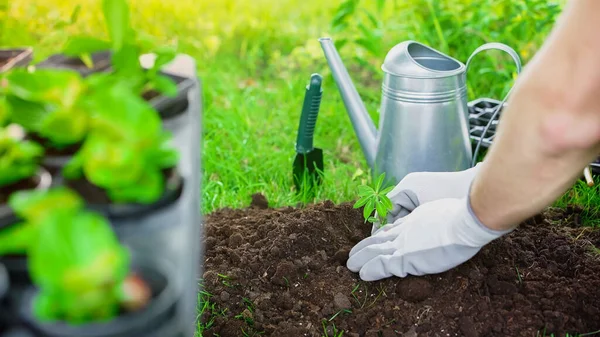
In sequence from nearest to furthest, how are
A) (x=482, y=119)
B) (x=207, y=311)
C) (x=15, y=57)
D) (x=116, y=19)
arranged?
1. (x=116, y=19)
2. (x=15, y=57)
3. (x=207, y=311)
4. (x=482, y=119)

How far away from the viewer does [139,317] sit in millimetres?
752

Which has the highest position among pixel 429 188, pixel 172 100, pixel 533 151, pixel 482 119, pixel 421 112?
pixel 172 100

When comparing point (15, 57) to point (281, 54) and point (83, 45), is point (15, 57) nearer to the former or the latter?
point (83, 45)

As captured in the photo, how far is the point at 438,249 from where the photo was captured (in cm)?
173

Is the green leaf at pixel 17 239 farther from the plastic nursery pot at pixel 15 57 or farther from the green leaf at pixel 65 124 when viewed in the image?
the plastic nursery pot at pixel 15 57

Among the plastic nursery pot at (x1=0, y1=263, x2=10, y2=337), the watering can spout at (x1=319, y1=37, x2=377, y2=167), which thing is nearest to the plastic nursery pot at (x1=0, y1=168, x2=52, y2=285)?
the plastic nursery pot at (x1=0, y1=263, x2=10, y2=337)

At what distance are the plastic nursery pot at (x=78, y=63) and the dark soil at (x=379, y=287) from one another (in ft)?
2.72

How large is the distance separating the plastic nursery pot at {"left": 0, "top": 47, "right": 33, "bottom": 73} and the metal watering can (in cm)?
112

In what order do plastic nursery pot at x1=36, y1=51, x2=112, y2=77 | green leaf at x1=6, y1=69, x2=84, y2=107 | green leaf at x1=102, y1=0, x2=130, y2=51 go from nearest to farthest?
green leaf at x1=6, y1=69, x2=84, y2=107 → green leaf at x1=102, y1=0, x2=130, y2=51 → plastic nursery pot at x1=36, y1=51, x2=112, y2=77

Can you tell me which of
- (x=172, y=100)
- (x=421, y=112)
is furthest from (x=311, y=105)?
(x=172, y=100)

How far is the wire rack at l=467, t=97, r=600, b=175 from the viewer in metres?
2.72

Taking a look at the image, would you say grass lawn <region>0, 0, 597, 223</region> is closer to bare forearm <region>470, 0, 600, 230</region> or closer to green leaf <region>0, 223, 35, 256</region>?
bare forearm <region>470, 0, 600, 230</region>

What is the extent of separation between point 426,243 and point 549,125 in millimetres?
542

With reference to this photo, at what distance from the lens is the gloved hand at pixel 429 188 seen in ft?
6.59
